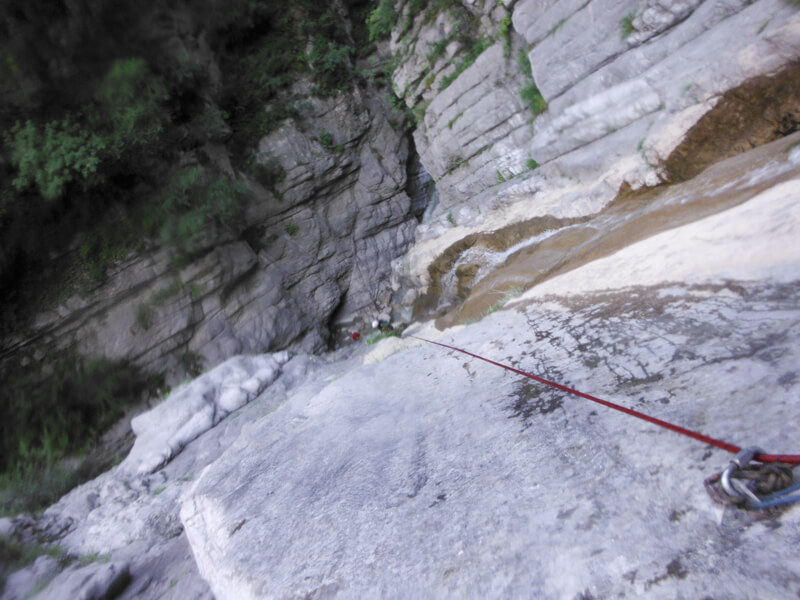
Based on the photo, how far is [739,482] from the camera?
1.27m

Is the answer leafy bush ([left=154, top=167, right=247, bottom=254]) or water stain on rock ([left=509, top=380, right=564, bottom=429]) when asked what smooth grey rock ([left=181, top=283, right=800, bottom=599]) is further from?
leafy bush ([left=154, top=167, right=247, bottom=254])

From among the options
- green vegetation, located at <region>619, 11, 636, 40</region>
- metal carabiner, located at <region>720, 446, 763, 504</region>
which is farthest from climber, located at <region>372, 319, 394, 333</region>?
metal carabiner, located at <region>720, 446, 763, 504</region>

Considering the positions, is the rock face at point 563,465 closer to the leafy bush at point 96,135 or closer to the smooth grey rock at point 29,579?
the smooth grey rock at point 29,579

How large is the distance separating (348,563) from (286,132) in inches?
526

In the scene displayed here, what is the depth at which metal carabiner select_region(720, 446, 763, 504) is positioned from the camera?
4.05 feet

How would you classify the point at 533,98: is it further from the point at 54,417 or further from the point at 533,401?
the point at 54,417

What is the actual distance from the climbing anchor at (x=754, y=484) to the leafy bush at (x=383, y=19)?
14120 millimetres

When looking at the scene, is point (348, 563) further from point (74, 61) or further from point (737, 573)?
point (74, 61)

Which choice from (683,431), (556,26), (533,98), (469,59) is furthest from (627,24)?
(683,431)

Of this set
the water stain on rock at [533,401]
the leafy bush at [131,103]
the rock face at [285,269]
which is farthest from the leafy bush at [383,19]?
the water stain on rock at [533,401]

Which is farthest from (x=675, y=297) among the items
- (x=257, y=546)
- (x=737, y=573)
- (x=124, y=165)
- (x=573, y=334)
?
(x=124, y=165)

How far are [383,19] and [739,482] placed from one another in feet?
47.2

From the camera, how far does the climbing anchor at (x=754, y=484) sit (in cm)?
120

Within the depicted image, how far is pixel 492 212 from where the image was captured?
8.92 m
